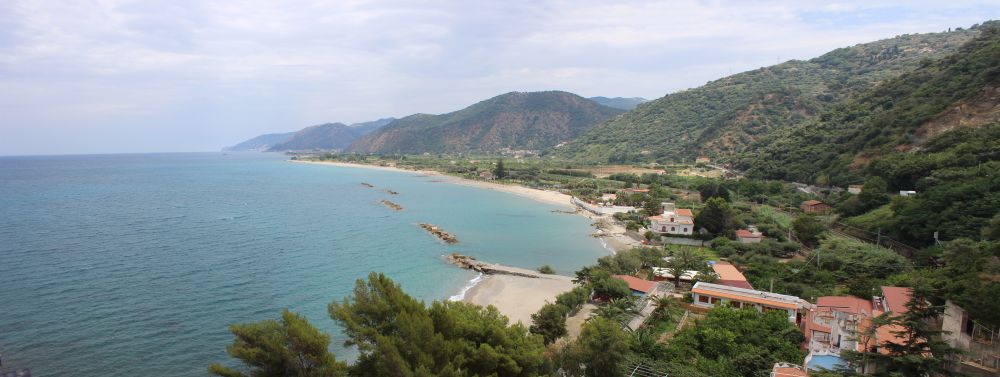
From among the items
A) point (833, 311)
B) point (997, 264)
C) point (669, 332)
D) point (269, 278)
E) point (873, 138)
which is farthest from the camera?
point (873, 138)

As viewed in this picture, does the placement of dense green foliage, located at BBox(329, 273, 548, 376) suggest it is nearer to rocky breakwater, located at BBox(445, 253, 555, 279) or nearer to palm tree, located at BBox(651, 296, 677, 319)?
palm tree, located at BBox(651, 296, 677, 319)

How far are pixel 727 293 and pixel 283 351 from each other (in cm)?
1652

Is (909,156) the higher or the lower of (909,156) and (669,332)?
the higher

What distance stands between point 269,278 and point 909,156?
144 ft

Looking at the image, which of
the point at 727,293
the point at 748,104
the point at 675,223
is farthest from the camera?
the point at 748,104

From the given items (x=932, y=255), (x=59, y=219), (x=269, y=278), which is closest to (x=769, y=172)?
(x=932, y=255)

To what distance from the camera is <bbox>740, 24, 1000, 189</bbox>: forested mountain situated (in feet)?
134

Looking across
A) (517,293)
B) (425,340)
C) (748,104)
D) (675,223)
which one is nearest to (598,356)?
(425,340)

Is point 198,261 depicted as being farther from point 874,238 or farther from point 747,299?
point 874,238

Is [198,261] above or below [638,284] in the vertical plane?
above

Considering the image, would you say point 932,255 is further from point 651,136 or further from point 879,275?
point 651,136

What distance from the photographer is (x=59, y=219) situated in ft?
147

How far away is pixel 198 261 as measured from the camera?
3042 centimetres

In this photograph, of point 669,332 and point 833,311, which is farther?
point 669,332
